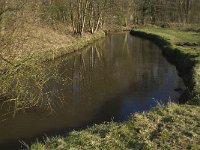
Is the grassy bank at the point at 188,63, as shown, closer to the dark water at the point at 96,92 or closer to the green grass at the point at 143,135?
the dark water at the point at 96,92

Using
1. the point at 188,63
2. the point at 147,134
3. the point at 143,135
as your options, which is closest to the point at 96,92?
the point at 188,63

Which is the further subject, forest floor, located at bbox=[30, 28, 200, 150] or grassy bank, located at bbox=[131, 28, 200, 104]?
grassy bank, located at bbox=[131, 28, 200, 104]

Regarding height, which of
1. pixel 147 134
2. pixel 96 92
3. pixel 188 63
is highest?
pixel 147 134

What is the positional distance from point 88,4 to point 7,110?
121 ft

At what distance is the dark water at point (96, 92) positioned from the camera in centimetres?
1944

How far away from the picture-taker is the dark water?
19.4 metres

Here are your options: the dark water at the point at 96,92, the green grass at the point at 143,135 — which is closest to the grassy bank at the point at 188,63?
the dark water at the point at 96,92

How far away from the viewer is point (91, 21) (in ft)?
194

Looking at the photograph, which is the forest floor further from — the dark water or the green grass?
the dark water

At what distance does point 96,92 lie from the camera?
26.7 m

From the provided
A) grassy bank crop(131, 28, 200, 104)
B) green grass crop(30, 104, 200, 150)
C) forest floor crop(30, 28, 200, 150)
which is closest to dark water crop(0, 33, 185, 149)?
grassy bank crop(131, 28, 200, 104)

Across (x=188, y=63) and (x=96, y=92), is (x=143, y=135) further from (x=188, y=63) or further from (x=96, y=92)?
(x=188, y=63)

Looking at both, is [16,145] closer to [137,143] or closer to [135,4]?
[137,143]

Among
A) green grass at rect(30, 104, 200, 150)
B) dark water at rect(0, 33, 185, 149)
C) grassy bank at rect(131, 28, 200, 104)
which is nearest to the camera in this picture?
green grass at rect(30, 104, 200, 150)
